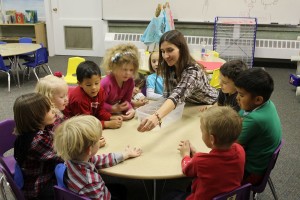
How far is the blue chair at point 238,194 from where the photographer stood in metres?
1.24

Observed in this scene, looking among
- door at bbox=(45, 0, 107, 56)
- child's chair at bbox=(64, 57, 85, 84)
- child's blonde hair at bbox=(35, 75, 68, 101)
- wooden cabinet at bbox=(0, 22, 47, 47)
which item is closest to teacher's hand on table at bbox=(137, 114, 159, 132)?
child's blonde hair at bbox=(35, 75, 68, 101)

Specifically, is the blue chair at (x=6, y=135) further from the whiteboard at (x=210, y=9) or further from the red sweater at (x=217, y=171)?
the whiteboard at (x=210, y=9)

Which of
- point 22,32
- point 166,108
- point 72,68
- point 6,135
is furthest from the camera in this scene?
point 22,32

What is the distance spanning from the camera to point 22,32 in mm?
7430

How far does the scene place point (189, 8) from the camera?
6074 mm

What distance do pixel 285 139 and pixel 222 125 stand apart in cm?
236

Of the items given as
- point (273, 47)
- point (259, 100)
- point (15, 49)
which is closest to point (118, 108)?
point (259, 100)

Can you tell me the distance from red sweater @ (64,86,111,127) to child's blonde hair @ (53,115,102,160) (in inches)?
22.4

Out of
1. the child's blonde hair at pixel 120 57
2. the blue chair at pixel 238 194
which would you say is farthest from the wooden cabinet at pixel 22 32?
the blue chair at pixel 238 194

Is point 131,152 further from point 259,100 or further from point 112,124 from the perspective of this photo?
point 259,100

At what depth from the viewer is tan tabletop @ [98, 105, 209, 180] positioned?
4.68 ft

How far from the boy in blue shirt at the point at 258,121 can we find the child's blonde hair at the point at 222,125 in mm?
249

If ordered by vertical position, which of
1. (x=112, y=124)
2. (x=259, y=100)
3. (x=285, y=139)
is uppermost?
(x=259, y=100)

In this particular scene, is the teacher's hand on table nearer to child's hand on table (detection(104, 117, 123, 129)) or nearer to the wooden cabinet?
child's hand on table (detection(104, 117, 123, 129))
